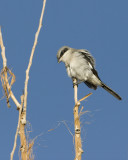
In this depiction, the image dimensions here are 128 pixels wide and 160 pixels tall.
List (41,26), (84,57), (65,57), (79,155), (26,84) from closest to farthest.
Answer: (26,84)
(41,26)
(79,155)
(65,57)
(84,57)

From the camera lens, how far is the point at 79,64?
476 cm

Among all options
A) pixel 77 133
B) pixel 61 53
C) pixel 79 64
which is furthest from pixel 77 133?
pixel 79 64

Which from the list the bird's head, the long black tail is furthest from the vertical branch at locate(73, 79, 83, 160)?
the long black tail

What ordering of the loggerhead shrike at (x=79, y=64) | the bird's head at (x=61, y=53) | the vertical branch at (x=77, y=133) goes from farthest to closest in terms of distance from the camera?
the loggerhead shrike at (x=79, y=64) < the bird's head at (x=61, y=53) < the vertical branch at (x=77, y=133)

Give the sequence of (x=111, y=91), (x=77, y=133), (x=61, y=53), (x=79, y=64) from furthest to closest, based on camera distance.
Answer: (x=111, y=91) → (x=79, y=64) → (x=61, y=53) → (x=77, y=133)

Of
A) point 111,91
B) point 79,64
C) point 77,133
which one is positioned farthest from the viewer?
point 111,91

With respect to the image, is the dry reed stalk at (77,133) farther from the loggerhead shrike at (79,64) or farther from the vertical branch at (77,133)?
the loggerhead shrike at (79,64)

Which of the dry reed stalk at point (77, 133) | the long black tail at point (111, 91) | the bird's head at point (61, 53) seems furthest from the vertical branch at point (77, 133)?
the long black tail at point (111, 91)

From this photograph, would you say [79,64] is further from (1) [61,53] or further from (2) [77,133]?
(2) [77,133]

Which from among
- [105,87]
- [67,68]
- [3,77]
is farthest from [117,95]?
[3,77]

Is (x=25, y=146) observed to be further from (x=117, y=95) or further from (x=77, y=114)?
(x=117, y=95)

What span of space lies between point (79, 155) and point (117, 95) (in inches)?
88.7

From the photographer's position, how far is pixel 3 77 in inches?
93.0

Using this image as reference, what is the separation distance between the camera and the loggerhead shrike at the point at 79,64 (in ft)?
15.3
